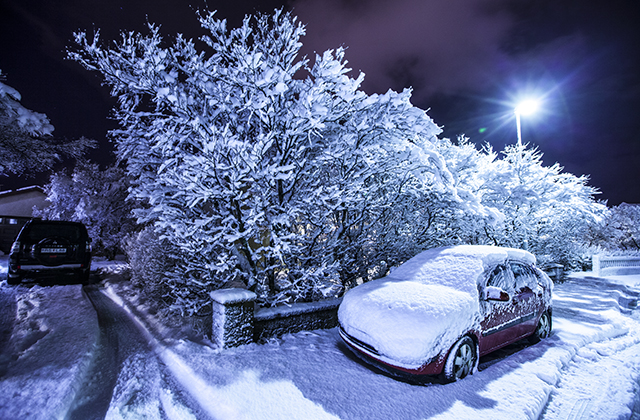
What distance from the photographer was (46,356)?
3.45 m

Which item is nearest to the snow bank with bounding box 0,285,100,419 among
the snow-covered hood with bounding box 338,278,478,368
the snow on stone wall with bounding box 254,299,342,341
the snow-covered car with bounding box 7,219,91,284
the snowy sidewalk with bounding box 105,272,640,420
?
the snowy sidewalk with bounding box 105,272,640,420

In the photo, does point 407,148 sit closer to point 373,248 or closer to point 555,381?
point 373,248

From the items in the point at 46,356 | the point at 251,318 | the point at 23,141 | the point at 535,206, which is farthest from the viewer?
the point at 535,206

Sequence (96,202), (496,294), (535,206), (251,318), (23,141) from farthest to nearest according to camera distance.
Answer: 1. (96,202)
2. (535,206)
3. (23,141)
4. (251,318)
5. (496,294)

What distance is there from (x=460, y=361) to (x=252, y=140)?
457 centimetres

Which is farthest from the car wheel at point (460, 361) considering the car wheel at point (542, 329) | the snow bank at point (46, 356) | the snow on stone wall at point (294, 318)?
the snow bank at point (46, 356)

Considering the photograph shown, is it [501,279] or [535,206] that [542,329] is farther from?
[535,206]

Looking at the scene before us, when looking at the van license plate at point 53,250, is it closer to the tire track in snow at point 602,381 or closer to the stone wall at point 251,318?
the stone wall at point 251,318

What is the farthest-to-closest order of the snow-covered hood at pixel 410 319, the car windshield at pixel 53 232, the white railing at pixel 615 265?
the white railing at pixel 615 265 → the car windshield at pixel 53 232 → the snow-covered hood at pixel 410 319

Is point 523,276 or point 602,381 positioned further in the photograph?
point 523,276

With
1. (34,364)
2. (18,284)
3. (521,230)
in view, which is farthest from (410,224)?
(18,284)

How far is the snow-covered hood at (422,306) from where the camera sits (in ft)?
10.1

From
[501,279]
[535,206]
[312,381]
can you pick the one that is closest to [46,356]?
[312,381]

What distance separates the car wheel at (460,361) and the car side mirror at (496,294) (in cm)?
62
